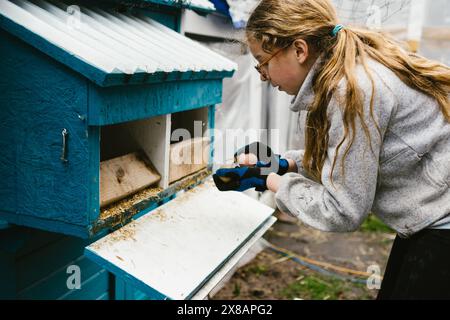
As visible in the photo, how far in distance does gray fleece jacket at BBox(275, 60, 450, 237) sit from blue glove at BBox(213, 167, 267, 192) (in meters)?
0.19

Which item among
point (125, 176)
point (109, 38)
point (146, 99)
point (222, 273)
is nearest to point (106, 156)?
point (125, 176)

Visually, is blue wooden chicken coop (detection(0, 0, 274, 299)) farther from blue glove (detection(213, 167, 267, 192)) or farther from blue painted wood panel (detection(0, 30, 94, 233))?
blue glove (detection(213, 167, 267, 192))

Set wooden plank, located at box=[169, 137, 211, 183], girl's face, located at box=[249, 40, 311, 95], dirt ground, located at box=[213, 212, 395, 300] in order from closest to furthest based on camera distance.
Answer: girl's face, located at box=[249, 40, 311, 95] → wooden plank, located at box=[169, 137, 211, 183] → dirt ground, located at box=[213, 212, 395, 300]

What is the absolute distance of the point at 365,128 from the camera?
4.68 ft

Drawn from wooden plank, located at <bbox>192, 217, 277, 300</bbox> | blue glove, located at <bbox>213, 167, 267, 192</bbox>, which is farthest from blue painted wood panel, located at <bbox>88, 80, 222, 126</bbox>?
wooden plank, located at <bbox>192, 217, 277, 300</bbox>

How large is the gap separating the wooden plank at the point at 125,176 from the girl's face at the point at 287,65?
2.00 ft

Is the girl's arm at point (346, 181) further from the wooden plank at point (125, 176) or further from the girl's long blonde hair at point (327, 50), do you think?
the wooden plank at point (125, 176)

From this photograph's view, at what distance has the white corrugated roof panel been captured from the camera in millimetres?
1404

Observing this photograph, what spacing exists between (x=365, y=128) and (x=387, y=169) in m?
0.22

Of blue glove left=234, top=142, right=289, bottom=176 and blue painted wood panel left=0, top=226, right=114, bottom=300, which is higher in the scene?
blue glove left=234, top=142, right=289, bottom=176

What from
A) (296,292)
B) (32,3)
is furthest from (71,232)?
(296,292)

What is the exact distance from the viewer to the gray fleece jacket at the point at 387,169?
146 cm

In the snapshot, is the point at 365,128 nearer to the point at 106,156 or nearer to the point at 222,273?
the point at 222,273

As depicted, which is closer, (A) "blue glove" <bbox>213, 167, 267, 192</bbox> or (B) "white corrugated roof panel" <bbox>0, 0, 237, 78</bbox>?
(B) "white corrugated roof panel" <bbox>0, 0, 237, 78</bbox>
